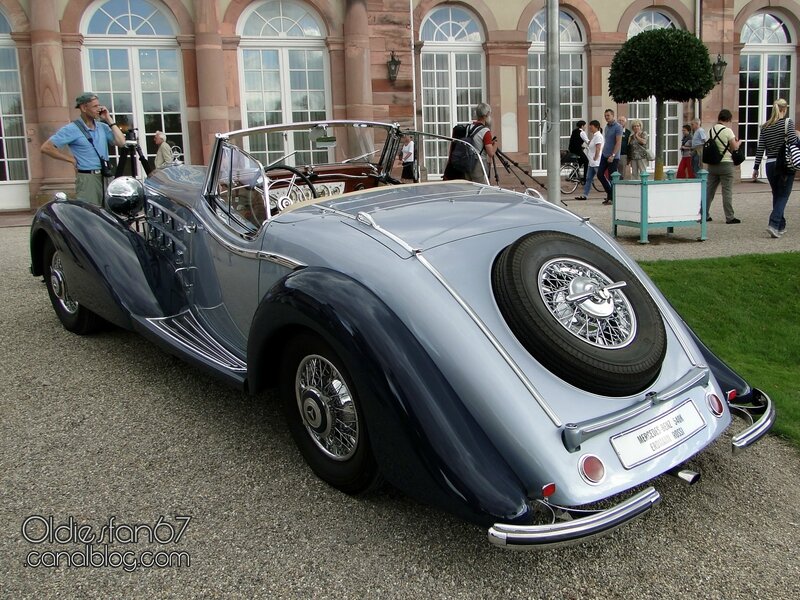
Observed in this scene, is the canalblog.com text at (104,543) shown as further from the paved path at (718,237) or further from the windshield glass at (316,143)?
the paved path at (718,237)

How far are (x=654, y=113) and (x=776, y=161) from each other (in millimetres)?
12072

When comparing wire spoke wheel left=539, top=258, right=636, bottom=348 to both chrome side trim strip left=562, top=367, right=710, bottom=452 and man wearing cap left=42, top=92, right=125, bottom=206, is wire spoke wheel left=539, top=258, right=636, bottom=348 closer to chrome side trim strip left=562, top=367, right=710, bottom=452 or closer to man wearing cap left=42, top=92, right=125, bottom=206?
chrome side trim strip left=562, top=367, right=710, bottom=452

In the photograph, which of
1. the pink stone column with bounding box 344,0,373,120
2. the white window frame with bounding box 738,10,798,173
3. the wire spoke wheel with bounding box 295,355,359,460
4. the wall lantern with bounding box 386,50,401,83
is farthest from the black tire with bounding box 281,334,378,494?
the white window frame with bounding box 738,10,798,173

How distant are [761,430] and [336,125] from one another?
3.10m

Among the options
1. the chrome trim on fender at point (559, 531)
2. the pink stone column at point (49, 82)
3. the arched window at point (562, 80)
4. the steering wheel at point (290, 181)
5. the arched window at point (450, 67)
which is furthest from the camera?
the arched window at point (562, 80)

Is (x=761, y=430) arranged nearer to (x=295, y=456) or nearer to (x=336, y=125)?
(x=295, y=456)

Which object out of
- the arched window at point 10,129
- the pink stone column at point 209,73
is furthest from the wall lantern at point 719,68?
the arched window at point 10,129

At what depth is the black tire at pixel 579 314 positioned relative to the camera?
8.65 feet

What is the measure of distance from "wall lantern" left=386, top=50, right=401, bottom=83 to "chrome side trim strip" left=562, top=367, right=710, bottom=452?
15976mm

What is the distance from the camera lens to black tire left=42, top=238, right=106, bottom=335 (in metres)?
5.16

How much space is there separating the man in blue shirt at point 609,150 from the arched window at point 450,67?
5.18m

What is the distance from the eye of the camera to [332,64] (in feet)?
58.3

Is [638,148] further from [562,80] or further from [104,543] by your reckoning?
[104,543]

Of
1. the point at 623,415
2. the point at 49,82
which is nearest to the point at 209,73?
the point at 49,82
